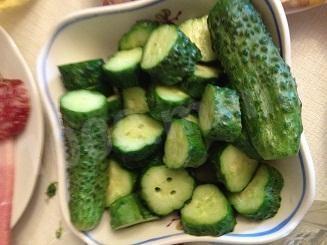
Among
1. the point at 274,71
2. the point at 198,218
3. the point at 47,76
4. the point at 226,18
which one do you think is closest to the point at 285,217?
the point at 198,218

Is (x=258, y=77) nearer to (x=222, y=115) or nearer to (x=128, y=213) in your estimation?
(x=222, y=115)

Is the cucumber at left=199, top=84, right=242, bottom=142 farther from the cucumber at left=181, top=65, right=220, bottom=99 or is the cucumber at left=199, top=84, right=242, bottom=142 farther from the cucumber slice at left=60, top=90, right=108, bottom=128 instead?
the cucumber slice at left=60, top=90, right=108, bottom=128

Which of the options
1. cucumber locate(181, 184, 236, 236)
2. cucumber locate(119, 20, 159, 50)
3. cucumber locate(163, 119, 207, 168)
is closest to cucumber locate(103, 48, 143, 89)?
cucumber locate(119, 20, 159, 50)

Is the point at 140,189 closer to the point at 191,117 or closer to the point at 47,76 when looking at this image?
the point at 191,117

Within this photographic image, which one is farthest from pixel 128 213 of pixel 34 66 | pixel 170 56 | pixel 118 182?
pixel 34 66

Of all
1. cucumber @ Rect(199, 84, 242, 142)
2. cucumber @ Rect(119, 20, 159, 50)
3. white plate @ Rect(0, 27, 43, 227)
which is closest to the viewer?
cucumber @ Rect(199, 84, 242, 142)

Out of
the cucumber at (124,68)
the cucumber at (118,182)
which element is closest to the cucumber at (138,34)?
the cucumber at (124,68)

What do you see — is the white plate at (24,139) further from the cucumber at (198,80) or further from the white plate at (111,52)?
the cucumber at (198,80)
